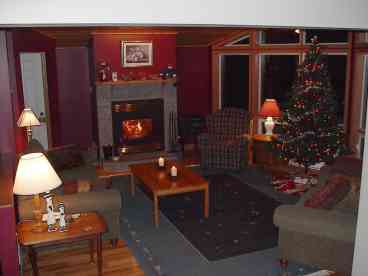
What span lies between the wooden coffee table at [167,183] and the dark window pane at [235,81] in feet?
12.9

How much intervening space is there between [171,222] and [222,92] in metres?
5.19

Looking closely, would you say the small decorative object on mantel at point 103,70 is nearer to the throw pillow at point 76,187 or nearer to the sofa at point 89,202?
the sofa at point 89,202

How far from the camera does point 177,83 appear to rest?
10.2 meters

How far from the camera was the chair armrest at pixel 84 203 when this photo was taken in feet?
16.1

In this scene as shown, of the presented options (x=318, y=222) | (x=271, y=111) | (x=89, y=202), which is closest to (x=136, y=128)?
(x=271, y=111)

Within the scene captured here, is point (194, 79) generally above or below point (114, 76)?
below

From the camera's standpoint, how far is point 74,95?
985cm

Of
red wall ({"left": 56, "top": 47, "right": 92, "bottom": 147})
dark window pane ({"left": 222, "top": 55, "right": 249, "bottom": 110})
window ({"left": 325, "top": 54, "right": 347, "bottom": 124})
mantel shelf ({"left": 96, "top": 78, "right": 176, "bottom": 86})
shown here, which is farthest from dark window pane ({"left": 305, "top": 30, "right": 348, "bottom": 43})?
red wall ({"left": 56, "top": 47, "right": 92, "bottom": 147})

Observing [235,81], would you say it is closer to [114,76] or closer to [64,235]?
[114,76]

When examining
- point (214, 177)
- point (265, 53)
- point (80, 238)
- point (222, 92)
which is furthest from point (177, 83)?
point (80, 238)

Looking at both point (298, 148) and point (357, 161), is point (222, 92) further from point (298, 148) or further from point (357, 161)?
point (357, 161)

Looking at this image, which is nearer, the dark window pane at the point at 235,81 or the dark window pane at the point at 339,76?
the dark window pane at the point at 339,76

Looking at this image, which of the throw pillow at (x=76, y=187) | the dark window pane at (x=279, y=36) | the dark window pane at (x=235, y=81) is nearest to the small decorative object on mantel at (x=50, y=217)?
the throw pillow at (x=76, y=187)

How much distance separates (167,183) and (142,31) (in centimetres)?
408
